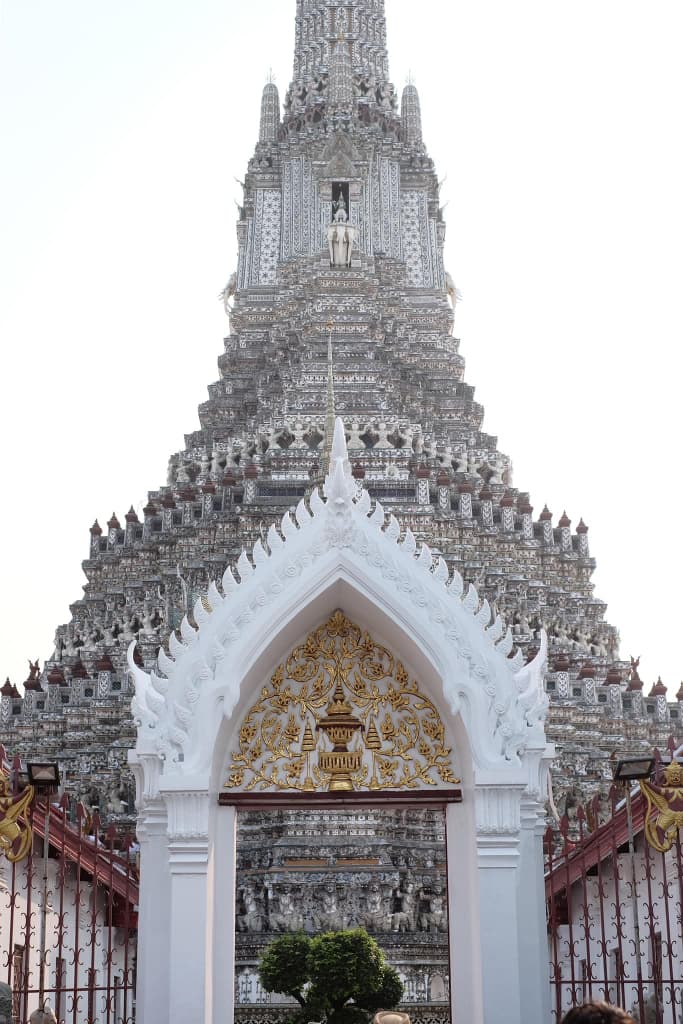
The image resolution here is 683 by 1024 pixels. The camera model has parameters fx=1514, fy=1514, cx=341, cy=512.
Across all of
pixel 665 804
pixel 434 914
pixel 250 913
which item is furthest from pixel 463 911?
pixel 250 913

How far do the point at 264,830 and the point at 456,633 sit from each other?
60.9ft

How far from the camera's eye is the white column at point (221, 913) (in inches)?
409

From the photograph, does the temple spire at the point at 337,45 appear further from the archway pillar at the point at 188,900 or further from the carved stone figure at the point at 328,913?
the archway pillar at the point at 188,900

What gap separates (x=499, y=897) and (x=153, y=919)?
90.8 inches

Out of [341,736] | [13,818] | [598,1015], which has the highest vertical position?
[341,736]

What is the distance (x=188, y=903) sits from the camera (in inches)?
390

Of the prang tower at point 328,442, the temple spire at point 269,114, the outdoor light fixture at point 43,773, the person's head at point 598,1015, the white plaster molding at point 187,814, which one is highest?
the temple spire at point 269,114

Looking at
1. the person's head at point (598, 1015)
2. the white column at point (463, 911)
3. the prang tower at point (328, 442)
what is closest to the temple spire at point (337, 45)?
the prang tower at point (328, 442)

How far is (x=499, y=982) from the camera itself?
9.80 meters

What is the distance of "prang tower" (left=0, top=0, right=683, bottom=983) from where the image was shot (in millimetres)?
32969

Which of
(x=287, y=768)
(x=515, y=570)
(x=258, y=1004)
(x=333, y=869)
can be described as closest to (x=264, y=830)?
(x=333, y=869)

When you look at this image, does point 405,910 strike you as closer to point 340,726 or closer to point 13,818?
point 340,726

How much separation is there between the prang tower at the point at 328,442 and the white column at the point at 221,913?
16747 mm

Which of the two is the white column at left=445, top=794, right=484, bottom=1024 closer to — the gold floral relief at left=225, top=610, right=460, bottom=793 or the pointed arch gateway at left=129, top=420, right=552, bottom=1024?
the pointed arch gateway at left=129, top=420, right=552, bottom=1024
